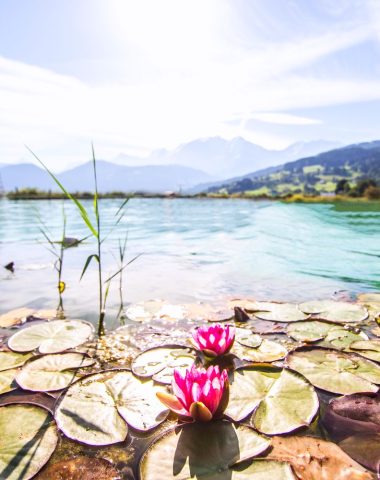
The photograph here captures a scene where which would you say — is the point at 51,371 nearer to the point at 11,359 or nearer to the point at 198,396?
the point at 11,359

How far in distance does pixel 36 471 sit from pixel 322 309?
302 centimetres

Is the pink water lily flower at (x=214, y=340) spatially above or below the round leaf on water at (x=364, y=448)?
above

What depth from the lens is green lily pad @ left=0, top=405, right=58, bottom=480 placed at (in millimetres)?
1380

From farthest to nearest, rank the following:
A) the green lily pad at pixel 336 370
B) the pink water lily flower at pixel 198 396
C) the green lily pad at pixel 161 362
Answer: the green lily pad at pixel 161 362
the green lily pad at pixel 336 370
the pink water lily flower at pixel 198 396

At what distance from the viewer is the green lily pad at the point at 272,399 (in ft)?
5.42

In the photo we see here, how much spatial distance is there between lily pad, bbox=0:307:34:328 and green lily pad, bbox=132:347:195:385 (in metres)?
1.61

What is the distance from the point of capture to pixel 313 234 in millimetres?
11938

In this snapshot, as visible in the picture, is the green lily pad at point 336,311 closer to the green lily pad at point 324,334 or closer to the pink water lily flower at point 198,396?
the green lily pad at point 324,334

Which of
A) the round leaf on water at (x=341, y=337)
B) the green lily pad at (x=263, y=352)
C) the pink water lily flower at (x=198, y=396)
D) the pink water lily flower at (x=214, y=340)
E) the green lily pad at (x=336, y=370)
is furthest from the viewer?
the round leaf on water at (x=341, y=337)

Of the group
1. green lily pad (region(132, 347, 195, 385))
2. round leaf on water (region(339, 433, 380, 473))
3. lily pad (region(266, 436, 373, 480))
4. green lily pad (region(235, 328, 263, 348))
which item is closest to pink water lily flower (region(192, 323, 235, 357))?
green lily pad (region(132, 347, 195, 385))

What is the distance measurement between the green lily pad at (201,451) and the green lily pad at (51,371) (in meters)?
0.87

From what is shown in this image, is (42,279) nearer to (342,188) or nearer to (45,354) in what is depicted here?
(45,354)

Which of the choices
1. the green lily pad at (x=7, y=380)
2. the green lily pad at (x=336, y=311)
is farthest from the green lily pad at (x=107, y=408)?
the green lily pad at (x=336, y=311)

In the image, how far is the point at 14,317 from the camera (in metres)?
3.32
